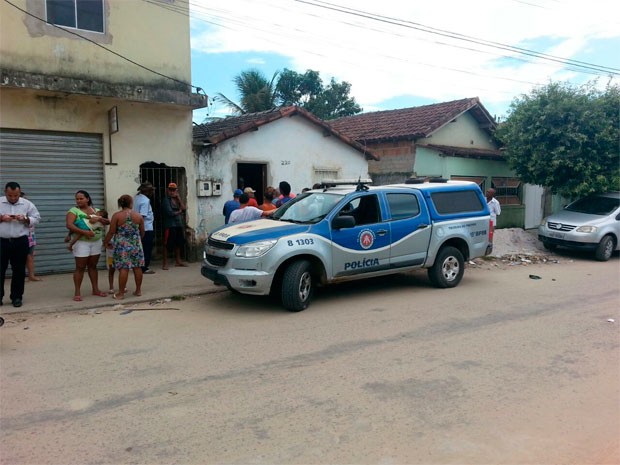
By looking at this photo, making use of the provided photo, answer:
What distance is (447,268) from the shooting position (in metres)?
8.87

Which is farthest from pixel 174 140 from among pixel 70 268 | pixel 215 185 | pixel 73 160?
pixel 70 268

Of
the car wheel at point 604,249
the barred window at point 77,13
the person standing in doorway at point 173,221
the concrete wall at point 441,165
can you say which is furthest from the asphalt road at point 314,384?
the concrete wall at point 441,165

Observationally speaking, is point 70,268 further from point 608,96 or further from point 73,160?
point 608,96

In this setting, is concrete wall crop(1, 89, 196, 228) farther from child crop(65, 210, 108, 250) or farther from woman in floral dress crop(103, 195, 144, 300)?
woman in floral dress crop(103, 195, 144, 300)

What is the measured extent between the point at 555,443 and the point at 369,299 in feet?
14.9

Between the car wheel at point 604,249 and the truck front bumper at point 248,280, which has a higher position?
the truck front bumper at point 248,280

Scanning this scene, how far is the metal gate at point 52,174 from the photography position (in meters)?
9.18

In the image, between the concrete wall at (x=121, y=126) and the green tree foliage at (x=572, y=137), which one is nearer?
the concrete wall at (x=121, y=126)

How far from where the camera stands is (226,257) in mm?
7031

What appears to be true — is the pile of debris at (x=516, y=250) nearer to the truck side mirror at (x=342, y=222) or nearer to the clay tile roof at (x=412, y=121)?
the clay tile roof at (x=412, y=121)

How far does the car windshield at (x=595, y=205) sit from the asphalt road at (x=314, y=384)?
7.08 metres

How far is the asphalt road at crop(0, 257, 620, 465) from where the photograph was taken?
342cm

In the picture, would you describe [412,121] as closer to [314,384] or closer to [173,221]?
[173,221]

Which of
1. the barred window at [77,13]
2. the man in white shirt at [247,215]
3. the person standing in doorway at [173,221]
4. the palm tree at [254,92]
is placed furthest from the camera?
the palm tree at [254,92]
